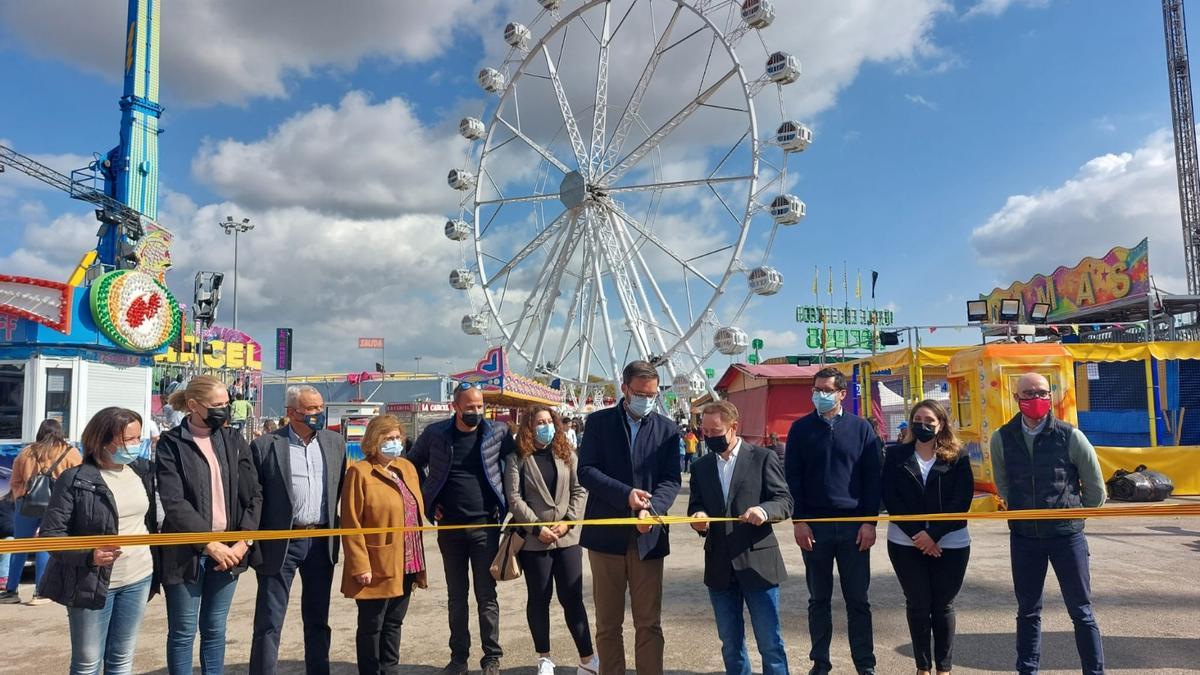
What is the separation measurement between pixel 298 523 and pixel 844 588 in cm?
305

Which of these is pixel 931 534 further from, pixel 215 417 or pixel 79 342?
pixel 79 342

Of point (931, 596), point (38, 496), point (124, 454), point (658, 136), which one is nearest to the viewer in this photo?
point (124, 454)

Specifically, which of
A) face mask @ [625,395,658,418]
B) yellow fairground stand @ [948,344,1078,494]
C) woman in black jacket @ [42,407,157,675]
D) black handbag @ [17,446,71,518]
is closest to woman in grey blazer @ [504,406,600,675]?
face mask @ [625,395,658,418]

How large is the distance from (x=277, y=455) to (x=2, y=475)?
721cm

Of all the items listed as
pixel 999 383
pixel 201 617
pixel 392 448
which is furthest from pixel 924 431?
pixel 999 383

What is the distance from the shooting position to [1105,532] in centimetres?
849

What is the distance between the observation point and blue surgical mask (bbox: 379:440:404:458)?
13.7 feet

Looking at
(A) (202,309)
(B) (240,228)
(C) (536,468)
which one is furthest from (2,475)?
(B) (240,228)

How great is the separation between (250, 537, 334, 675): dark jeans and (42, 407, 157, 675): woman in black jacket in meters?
0.56

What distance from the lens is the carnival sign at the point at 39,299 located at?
34.0 ft

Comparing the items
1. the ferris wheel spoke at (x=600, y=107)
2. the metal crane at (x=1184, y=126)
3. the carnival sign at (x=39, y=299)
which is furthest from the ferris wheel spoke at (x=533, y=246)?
the metal crane at (x=1184, y=126)

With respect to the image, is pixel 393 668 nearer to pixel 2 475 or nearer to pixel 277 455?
pixel 277 455

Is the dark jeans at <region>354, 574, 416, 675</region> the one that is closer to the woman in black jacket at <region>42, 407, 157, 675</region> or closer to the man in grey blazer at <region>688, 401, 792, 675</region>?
the woman in black jacket at <region>42, 407, 157, 675</region>

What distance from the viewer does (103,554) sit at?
10.6 ft
